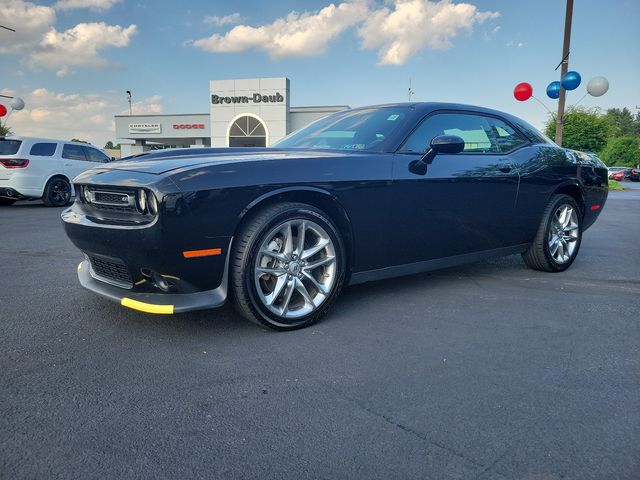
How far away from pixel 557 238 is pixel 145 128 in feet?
133

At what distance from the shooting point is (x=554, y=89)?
15.3m

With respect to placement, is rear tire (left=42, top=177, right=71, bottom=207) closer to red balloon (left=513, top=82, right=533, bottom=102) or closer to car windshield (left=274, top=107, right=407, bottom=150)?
car windshield (left=274, top=107, right=407, bottom=150)

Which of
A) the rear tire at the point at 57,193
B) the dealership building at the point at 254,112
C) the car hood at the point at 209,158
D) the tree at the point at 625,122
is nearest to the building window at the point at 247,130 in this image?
the dealership building at the point at 254,112

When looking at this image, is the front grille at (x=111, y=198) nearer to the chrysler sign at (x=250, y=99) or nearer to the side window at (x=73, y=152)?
the side window at (x=73, y=152)

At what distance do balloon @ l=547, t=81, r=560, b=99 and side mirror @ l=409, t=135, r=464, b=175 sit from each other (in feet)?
46.6

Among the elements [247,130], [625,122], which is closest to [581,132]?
[247,130]

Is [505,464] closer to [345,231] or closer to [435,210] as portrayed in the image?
[345,231]

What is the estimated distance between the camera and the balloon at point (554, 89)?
1523 cm

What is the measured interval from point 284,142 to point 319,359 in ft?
6.90

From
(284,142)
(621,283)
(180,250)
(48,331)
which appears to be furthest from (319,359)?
(621,283)

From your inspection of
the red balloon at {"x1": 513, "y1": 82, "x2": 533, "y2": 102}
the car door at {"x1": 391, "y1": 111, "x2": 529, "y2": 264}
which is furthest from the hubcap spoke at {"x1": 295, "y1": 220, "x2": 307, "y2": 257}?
the red balloon at {"x1": 513, "y1": 82, "x2": 533, "y2": 102}

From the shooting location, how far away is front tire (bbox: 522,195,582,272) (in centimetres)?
438

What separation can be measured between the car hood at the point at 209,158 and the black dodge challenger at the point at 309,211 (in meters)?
0.01

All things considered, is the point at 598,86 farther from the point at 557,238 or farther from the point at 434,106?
the point at 434,106
